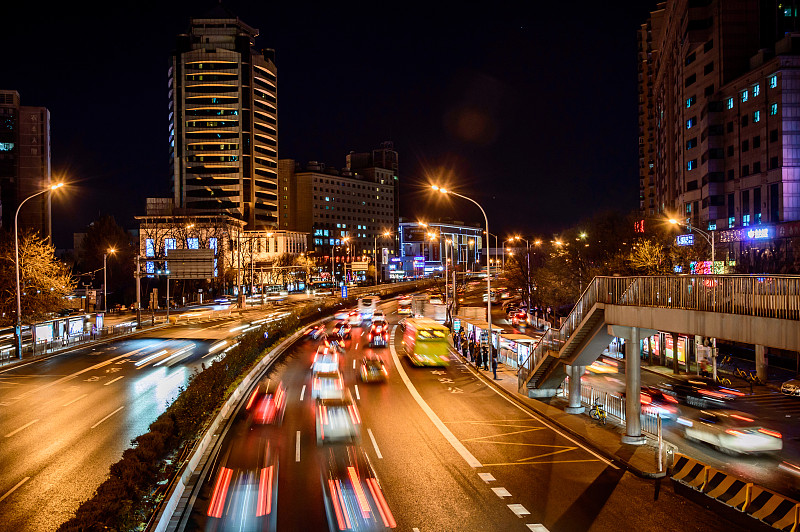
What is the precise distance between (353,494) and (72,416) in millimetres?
15124

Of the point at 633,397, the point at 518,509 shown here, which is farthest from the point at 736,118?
the point at 518,509

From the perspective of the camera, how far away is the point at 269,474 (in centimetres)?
1688

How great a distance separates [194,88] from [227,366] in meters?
141

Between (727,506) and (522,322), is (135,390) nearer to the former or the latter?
(727,506)

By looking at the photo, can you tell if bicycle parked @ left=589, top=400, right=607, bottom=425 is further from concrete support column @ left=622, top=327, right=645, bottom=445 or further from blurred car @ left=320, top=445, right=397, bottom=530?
blurred car @ left=320, top=445, right=397, bottom=530

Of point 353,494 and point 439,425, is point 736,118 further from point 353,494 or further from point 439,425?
point 353,494

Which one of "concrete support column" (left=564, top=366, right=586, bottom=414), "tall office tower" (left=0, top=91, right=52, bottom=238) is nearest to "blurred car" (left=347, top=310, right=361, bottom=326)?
"concrete support column" (left=564, top=366, right=586, bottom=414)

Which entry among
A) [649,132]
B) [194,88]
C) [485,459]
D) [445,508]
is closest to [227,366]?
[485,459]

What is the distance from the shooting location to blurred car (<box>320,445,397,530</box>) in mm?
13630

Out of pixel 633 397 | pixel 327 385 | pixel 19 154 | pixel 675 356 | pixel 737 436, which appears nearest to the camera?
pixel 633 397

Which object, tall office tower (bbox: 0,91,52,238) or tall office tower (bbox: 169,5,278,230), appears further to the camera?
tall office tower (bbox: 169,5,278,230)

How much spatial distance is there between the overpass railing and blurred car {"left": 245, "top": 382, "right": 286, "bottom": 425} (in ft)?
40.7

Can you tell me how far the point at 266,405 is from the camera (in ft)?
87.1

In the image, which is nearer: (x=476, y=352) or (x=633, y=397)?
(x=633, y=397)
